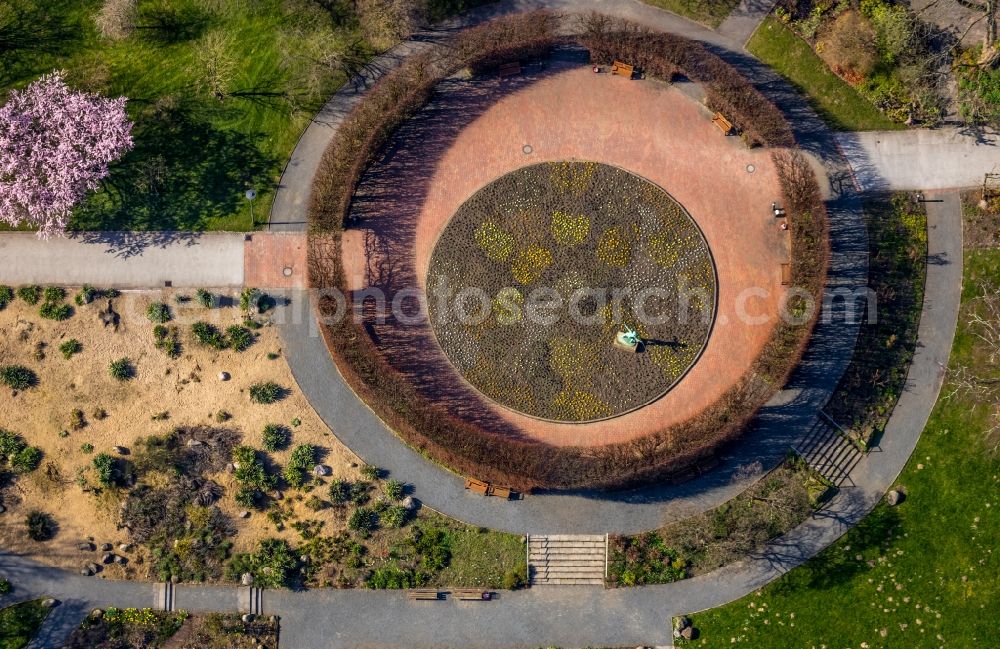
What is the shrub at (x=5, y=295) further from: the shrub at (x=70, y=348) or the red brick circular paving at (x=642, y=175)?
the red brick circular paving at (x=642, y=175)

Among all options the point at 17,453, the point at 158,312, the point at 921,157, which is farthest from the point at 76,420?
the point at 921,157

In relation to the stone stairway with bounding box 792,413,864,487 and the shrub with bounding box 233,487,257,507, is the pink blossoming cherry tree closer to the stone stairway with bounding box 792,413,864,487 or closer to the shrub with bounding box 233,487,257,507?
the shrub with bounding box 233,487,257,507

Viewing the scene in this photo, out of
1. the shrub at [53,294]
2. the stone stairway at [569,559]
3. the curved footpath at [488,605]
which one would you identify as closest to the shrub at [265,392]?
the curved footpath at [488,605]

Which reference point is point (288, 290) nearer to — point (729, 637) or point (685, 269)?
point (685, 269)

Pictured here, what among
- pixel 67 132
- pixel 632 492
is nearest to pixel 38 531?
pixel 67 132

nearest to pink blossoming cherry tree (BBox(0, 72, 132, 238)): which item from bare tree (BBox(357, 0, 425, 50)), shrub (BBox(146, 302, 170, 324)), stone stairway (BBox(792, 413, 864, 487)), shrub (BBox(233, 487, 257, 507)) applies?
shrub (BBox(146, 302, 170, 324))
